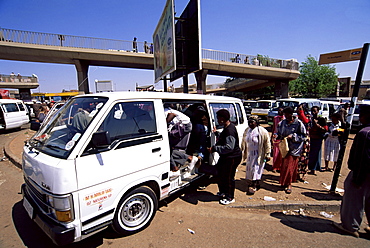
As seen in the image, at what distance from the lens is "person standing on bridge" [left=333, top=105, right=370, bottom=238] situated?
103 inches

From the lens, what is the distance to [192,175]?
4.11 meters

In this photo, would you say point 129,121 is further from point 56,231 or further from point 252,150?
point 252,150

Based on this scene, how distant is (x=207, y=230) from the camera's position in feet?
9.95

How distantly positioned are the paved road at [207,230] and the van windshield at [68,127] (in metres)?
1.39

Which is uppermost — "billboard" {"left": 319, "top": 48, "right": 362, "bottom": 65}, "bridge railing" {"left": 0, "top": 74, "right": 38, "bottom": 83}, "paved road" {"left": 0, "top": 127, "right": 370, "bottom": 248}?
"bridge railing" {"left": 0, "top": 74, "right": 38, "bottom": 83}

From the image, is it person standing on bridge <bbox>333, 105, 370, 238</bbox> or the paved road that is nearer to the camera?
person standing on bridge <bbox>333, 105, 370, 238</bbox>

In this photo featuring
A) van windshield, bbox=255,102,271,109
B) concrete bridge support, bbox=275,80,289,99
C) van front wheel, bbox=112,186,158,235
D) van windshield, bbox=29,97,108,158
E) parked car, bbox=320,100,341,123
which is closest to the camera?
van windshield, bbox=29,97,108,158

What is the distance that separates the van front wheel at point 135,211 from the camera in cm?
269

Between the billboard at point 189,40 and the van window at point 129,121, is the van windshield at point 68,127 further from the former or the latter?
the billboard at point 189,40

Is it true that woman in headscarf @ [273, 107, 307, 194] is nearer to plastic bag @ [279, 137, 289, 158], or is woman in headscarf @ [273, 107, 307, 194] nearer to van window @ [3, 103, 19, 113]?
plastic bag @ [279, 137, 289, 158]

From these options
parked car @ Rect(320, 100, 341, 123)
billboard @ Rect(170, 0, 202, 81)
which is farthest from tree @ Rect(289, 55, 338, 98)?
billboard @ Rect(170, 0, 202, 81)

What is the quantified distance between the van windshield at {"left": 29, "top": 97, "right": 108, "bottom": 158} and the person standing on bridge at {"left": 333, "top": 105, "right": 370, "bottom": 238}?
3.55m

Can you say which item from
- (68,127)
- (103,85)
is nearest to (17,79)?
(103,85)

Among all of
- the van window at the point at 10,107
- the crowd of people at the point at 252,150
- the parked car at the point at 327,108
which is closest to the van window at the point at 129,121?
the crowd of people at the point at 252,150
